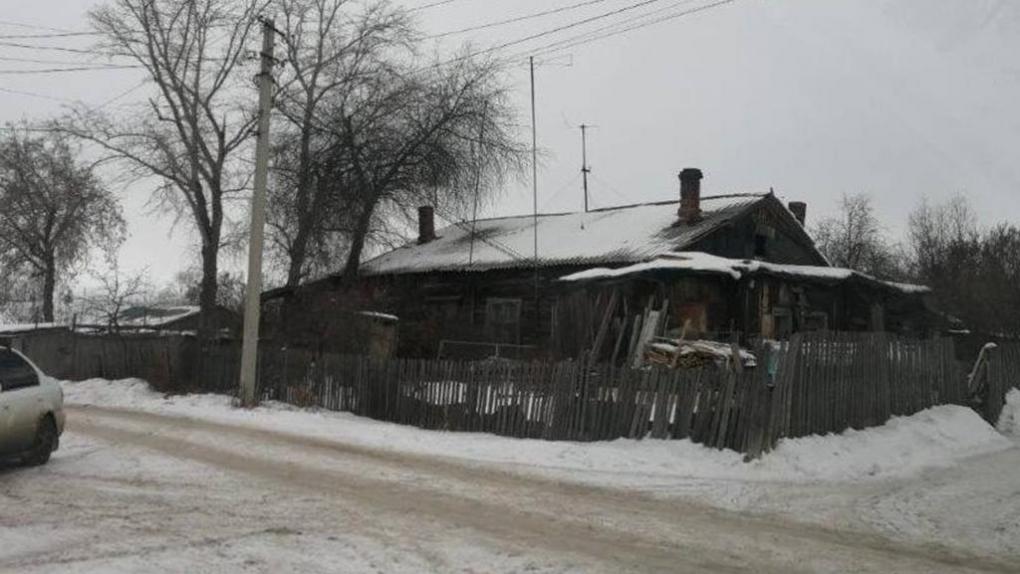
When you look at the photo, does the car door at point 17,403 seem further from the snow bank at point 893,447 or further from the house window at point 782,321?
the house window at point 782,321

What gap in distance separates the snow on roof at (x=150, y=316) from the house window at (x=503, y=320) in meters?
10.3

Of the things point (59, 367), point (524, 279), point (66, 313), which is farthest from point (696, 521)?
point (66, 313)

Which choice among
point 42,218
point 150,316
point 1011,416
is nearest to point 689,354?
point 1011,416

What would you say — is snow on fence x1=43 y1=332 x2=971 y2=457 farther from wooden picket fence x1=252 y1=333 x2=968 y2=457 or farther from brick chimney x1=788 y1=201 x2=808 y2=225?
brick chimney x1=788 y1=201 x2=808 y2=225

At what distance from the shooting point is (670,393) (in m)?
11.8

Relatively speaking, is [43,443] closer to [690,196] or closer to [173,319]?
[690,196]

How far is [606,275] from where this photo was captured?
20.6 m

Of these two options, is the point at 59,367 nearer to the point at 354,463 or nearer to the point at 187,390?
the point at 187,390

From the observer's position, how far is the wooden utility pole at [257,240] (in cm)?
1739

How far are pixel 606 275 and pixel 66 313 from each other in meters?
36.5

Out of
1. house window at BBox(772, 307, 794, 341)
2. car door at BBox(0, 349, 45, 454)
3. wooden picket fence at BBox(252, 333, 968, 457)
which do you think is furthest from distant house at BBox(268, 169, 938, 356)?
car door at BBox(0, 349, 45, 454)

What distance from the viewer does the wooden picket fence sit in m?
11.4

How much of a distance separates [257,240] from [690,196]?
1433cm

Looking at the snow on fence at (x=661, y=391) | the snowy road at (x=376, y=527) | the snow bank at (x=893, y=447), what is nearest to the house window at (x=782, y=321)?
the snow on fence at (x=661, y=391)
